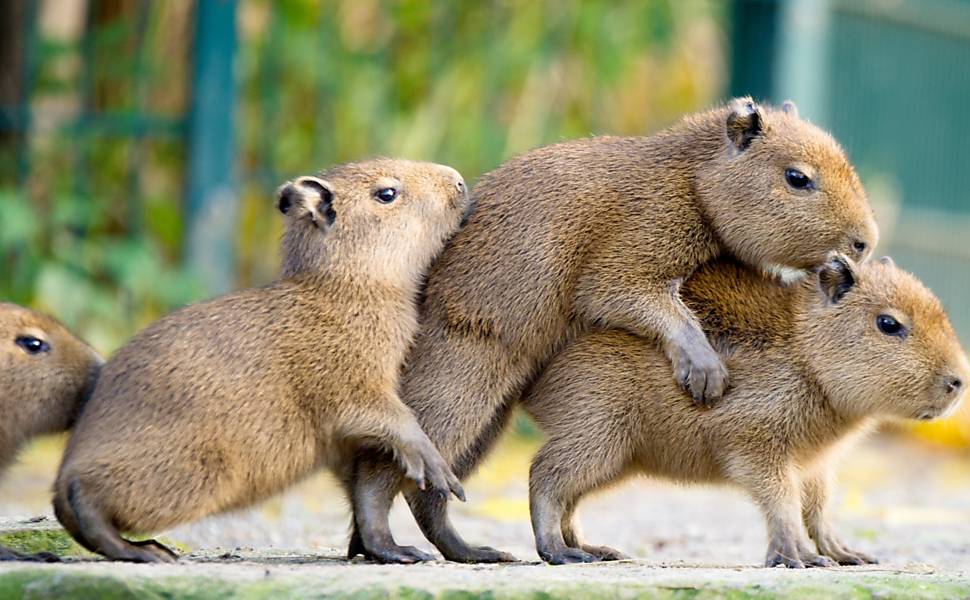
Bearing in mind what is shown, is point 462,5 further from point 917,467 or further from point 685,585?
point 685,585

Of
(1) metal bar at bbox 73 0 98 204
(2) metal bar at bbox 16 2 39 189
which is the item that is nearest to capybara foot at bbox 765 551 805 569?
(1) metal bar at bbox 73 0 98 204

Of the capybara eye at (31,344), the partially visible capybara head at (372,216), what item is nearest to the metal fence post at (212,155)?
the partially visible capybara head at (372,216)

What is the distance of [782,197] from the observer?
5195 millimetres

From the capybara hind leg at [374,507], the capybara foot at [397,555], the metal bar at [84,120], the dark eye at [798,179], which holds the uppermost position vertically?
the dark eye at [798,179]

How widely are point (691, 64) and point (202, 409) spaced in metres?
9.50

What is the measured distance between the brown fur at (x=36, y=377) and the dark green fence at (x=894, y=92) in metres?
7.58

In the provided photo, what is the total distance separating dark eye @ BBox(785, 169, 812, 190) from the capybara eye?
2373 millimetres

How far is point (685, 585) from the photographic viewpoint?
397 centimetres

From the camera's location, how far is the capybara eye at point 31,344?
4.73 meters

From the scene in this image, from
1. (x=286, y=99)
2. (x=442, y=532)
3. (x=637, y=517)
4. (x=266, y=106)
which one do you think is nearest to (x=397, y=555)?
(x=442, y=532)

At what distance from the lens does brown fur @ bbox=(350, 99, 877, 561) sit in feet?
16.5

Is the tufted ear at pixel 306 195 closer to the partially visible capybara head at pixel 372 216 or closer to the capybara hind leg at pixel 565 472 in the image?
the partially visible capybara head at pixel 372 216

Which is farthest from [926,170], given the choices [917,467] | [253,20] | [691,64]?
[253,20]

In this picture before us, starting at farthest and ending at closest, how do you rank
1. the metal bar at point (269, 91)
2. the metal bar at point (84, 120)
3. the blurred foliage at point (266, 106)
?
the metal bar at point (269, 91)
the metal bar at point (84, 120)
the blurred foliage at point (266, 106)
